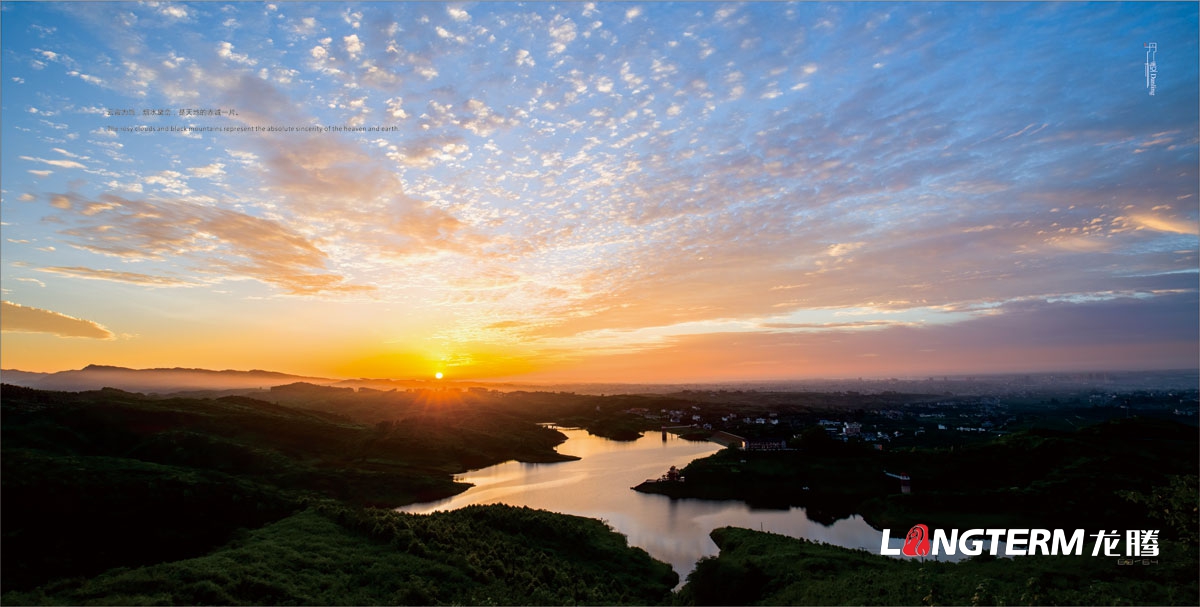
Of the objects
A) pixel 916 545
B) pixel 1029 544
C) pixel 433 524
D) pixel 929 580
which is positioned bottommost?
pixel 916 545

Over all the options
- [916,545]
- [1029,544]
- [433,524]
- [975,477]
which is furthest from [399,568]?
[975,477]

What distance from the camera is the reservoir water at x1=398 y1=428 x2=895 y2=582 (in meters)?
48.4

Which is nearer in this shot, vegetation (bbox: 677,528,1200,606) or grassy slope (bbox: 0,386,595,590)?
vegetation (bbox: 677,528,1200,606)

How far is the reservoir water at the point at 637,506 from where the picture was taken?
48438 millimetres

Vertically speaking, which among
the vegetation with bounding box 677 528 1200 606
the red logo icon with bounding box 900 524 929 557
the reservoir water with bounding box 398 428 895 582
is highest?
the vegetation with bounding box 677 528 1200 606

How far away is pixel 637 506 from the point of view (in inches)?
2451

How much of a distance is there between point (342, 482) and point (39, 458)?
1149 inches

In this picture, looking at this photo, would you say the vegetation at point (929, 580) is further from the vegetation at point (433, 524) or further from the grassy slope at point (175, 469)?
the grassy slope at point (175, 469)

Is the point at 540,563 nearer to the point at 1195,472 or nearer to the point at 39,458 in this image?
the point at 39,458

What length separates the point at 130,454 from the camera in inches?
2060

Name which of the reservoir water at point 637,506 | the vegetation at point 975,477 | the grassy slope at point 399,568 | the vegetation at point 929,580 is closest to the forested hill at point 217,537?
the grassy slope at point 399,568

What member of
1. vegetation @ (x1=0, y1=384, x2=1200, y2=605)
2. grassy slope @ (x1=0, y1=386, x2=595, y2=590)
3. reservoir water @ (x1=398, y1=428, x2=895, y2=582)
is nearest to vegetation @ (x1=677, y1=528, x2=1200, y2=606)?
vegetation @ (x1=0, y1=384, x2=1200, y2=605)

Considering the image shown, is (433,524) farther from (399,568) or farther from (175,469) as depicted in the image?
(175,469)

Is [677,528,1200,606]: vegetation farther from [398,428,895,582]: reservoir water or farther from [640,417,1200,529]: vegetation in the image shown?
[640,417,1200,529]: vegetation
